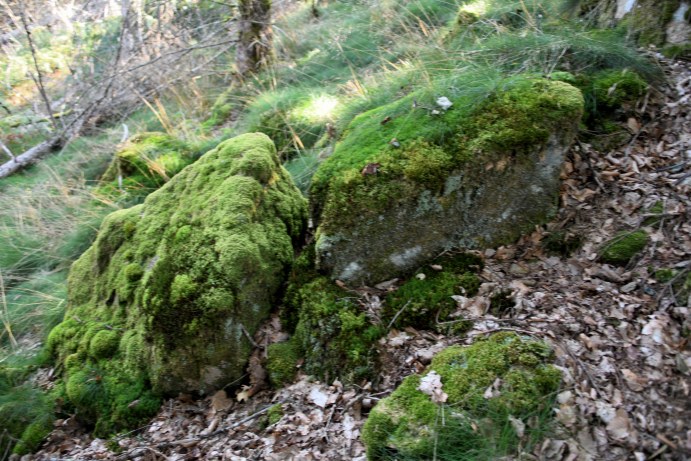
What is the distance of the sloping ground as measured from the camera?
87.4 inches

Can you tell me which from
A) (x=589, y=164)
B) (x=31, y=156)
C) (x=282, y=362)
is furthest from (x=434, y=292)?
(x=31, y=156)

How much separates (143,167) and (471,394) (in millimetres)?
5722

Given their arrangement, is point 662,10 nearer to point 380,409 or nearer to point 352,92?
point 352,92

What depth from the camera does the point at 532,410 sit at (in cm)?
229

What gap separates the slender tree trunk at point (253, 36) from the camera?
7.93m

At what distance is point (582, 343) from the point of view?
263 cm

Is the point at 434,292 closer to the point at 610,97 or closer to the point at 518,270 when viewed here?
the point at 518,270

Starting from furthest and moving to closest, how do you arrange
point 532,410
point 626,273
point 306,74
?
1. point 306,74
2. point 626,273
3. point 532,410

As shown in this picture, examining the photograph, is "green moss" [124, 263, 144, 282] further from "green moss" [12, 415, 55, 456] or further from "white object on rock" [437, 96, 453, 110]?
"white object on rock" [437, 96, 453, 110]

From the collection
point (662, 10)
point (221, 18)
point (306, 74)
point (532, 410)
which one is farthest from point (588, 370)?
point (221, 18)

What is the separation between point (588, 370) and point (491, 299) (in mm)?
791

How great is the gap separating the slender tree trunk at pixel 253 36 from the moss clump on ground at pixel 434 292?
258 inches

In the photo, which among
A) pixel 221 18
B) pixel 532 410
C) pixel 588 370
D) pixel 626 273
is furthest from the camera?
pixel 221 18

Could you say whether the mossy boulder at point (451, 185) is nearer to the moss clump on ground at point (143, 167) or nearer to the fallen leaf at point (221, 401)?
the fallen leaf at point (221, 401)
